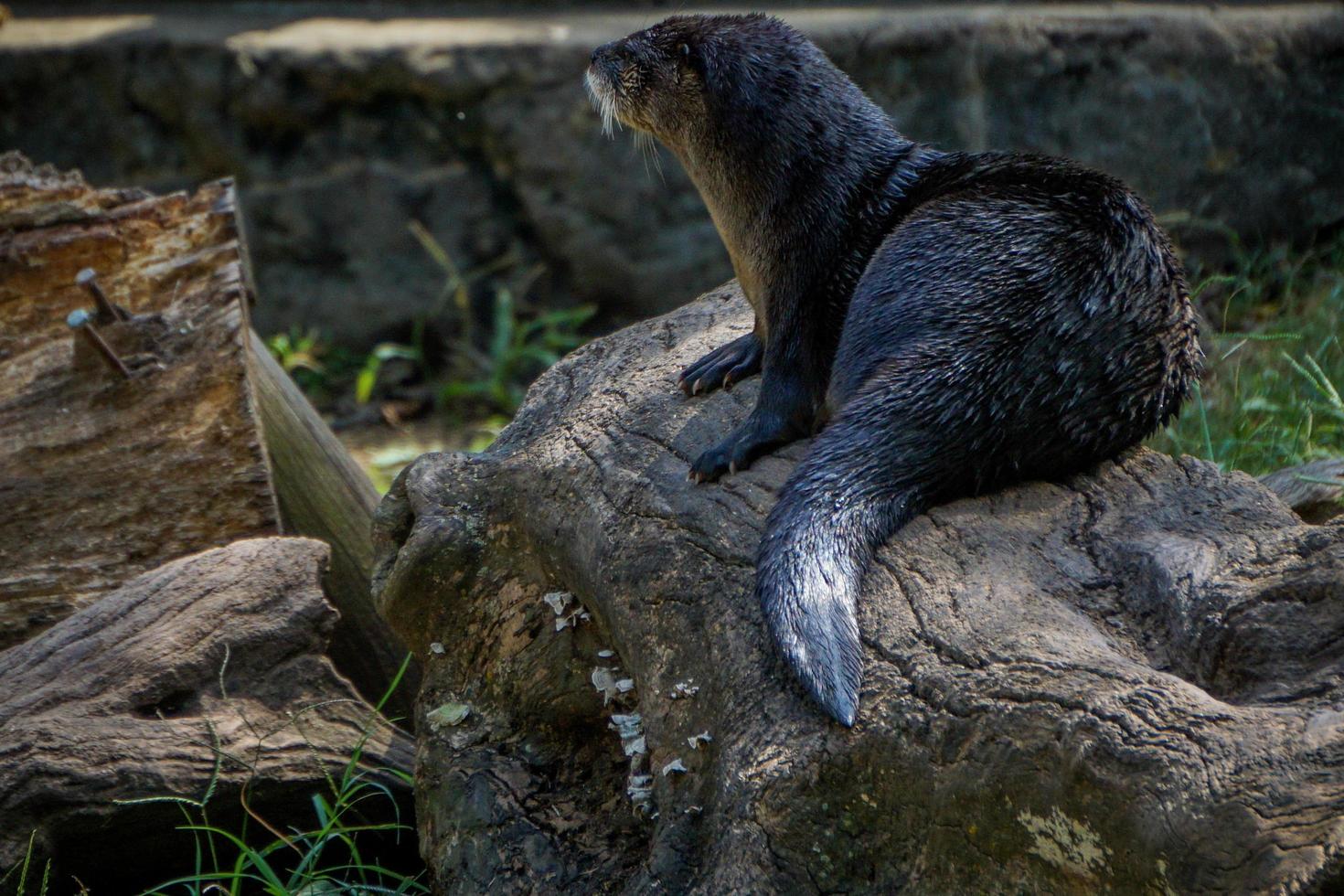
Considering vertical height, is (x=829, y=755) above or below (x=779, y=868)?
above

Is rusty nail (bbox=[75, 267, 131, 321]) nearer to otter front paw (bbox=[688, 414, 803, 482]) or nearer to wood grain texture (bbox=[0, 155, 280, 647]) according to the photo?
wood grain texture (bbox=[0, 155, 280, 647])

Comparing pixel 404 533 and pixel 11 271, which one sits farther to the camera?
pixel 11 271

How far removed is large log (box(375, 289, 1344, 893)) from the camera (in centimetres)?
130

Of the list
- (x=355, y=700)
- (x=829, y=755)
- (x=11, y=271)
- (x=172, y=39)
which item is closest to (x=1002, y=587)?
(x=829, y=755)

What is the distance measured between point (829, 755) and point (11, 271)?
2348mm

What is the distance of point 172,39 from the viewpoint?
5039 millimetres

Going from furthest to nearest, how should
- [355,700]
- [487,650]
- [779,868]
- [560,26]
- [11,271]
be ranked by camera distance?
[560,26] → [11,271] → [355,700] → [487,650] → [779,868]

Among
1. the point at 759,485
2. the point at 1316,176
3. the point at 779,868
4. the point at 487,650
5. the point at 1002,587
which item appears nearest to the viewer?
the point at 779,868

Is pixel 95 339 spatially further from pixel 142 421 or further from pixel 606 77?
pixel 606 77

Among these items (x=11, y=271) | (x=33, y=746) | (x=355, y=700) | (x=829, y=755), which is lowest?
(x=355, y=700)

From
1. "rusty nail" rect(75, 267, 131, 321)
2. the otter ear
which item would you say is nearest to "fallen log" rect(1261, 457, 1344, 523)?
the otter ear

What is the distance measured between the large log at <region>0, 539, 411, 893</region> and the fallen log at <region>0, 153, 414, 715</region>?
0.24 m

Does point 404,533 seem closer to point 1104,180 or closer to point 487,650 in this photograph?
point 487,650

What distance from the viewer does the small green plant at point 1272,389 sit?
9.65 ft
